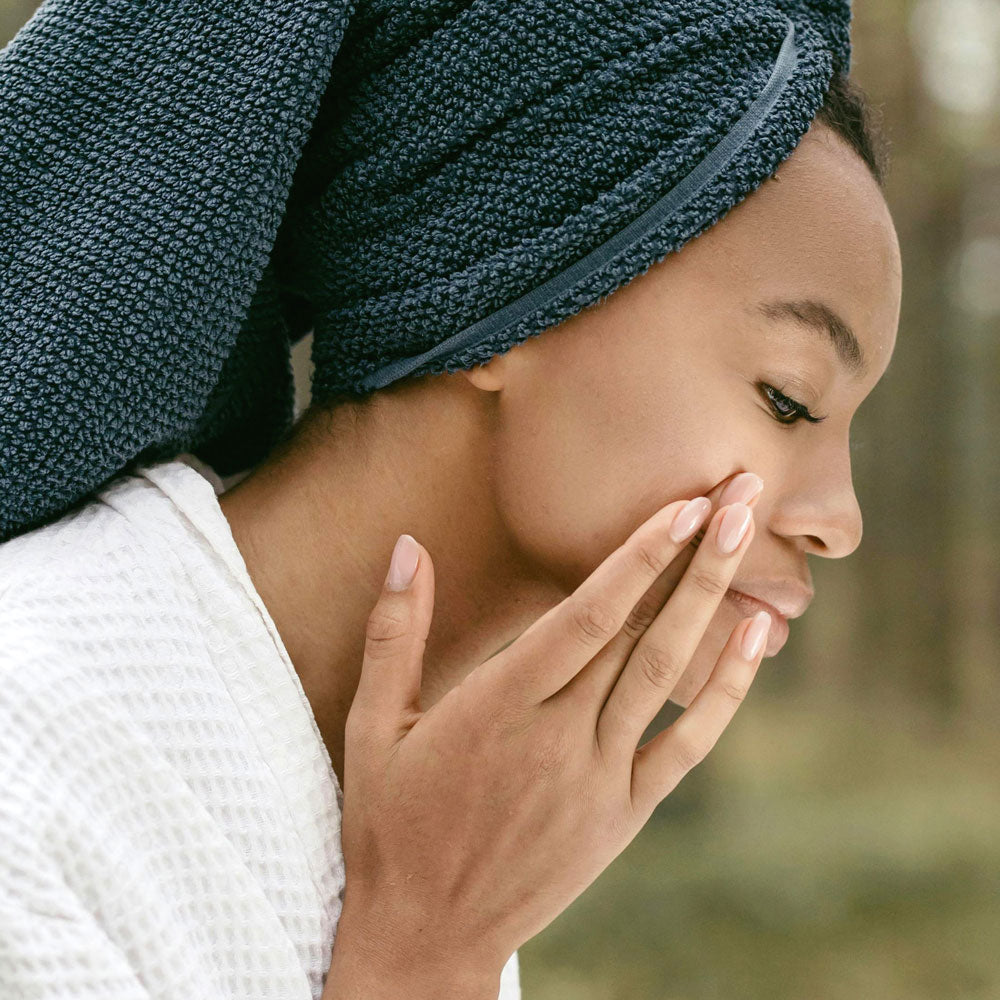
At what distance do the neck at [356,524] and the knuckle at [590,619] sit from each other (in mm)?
169

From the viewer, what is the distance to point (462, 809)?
Result: 3.04ft

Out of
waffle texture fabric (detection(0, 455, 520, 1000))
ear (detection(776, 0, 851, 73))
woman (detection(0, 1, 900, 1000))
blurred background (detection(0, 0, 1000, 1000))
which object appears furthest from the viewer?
blurred background (detection(0, 0, 1000, 1000))

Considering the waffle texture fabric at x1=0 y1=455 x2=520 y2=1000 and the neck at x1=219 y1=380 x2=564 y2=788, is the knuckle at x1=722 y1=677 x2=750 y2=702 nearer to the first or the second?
the neck at x1=219 y1=380 x2=564 y2=788

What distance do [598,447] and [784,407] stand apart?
171 mm

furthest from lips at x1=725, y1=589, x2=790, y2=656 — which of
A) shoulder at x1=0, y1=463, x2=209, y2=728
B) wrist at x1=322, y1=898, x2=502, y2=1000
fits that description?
shoulder at x1=0, y1=463, x2=209, y2=728

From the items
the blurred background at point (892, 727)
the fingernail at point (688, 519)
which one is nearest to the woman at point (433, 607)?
the fingernail at point (688, 519)

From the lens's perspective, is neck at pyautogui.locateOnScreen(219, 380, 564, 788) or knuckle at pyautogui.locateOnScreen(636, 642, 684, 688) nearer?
knuckle at pyautogui.locateOnScreen(636, 642, 684, 688)

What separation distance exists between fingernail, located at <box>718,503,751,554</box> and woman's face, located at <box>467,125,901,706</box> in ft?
0.14

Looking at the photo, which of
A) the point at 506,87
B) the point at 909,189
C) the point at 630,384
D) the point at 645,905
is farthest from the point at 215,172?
the point at 909,189

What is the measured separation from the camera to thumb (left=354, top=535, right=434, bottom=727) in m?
0.98

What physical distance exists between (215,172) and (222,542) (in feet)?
1.04

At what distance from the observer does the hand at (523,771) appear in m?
0.92

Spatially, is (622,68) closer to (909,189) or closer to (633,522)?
(633,522)

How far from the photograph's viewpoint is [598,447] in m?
0.98
